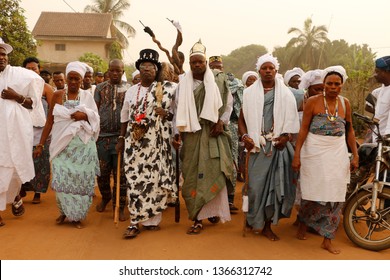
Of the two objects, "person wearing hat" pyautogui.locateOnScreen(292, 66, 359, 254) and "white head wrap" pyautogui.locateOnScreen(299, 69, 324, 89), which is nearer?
"person wearing hat" pyautogui.locateOnScreen(292, 66, 359, 254)

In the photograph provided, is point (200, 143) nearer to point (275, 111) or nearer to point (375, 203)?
point (275, 111)

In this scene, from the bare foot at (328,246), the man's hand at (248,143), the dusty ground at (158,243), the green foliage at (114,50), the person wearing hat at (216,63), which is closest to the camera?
the dusty ground at (158,243)

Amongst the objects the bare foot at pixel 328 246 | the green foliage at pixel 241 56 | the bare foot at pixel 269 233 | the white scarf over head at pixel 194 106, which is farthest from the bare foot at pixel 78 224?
the green foliage at pixel 241 56

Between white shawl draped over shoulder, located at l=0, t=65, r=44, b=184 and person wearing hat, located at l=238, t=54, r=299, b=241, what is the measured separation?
2.91 metres

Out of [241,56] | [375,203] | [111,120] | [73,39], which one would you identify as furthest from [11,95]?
[241,56]

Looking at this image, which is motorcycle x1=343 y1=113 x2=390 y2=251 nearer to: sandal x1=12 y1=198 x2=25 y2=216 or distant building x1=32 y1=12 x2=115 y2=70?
sandal x1=12 y1=198 x2=25 y2=216

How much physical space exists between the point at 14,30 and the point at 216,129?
1008 cm

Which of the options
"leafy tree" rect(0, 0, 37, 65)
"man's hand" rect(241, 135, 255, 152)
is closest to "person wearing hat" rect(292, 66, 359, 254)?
"man's hand" rect(241, 135, 255, 152)

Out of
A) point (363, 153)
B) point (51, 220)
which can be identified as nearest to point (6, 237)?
point (51, 220)

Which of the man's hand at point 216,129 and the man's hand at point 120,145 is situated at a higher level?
the man's hand at point 216,129

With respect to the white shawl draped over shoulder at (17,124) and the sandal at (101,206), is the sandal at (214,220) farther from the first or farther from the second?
the white shawl draped over shoulder at (17,124)

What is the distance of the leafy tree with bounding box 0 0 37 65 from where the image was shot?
12352 mm

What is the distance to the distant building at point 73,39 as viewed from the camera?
111 ft

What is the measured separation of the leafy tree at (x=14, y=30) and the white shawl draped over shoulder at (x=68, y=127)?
837cm
